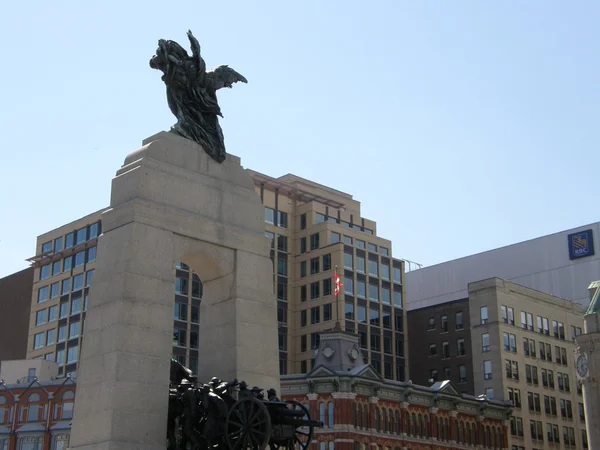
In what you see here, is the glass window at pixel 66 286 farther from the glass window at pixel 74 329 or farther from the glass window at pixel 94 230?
the glass window at pixel 94 230

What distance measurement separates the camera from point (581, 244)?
116m

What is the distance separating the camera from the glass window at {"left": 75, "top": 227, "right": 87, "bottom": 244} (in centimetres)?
11300

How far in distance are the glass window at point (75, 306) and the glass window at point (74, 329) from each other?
4.12 ft

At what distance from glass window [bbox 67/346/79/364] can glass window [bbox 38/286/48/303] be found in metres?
10.2

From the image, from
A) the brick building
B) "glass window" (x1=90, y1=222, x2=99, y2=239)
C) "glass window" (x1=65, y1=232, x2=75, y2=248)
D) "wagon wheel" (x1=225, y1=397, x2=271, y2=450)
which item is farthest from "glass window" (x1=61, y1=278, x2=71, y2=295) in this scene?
"wagon wheel" (x1=225, y1=397, x2=271, y2=450)

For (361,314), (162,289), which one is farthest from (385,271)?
(162,289)

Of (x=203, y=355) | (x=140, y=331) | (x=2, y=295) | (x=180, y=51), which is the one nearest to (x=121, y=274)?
(x=140, y=331)

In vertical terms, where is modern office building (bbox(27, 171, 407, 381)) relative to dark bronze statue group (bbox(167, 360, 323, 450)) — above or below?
above

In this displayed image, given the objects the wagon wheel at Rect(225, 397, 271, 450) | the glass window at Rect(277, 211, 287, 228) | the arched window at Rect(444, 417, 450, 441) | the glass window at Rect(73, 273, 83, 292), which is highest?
the glass window at Rect(277, 211, 287, 228)

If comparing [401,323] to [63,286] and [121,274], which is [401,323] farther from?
[121,274]

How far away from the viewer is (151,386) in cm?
2552

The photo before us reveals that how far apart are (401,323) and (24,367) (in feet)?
135

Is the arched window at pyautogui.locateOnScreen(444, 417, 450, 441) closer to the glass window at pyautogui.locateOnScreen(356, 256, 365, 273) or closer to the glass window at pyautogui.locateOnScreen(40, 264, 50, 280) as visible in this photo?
the glass window at pyautogui.locateOnScreen(356, 256, 365, 273)

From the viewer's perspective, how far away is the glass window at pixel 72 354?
108125 millimetres
